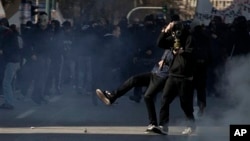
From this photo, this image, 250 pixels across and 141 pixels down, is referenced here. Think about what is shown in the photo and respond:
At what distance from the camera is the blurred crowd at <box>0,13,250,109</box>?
640 inches

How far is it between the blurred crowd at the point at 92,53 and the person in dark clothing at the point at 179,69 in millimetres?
3530

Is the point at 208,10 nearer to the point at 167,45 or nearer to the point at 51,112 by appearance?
the point at 51,112

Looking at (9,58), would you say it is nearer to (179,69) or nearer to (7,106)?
(7,106)

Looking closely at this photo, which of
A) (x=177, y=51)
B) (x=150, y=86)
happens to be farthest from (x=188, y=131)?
(x=177, y=51)

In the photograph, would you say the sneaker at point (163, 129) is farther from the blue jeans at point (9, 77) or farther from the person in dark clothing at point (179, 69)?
the blue jeans at point (9, 77)

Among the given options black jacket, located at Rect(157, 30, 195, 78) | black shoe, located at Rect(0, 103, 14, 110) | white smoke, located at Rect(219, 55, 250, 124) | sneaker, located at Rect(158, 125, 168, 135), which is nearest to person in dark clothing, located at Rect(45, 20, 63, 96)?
black shoe, located at Rect(0, 103, 14, 110)

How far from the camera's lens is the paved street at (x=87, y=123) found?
1149 centimetres

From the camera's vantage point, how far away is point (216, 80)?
18.2m

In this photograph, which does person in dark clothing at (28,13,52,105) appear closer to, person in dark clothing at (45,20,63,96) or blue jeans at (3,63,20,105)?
person in dark clothing at (45,20,63,96)

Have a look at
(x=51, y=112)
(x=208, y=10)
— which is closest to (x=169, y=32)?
(x=51, y=112)

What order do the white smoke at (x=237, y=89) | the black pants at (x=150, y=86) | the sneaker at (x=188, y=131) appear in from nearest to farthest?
the sneaker at (x=188, y=131), the black pants at (x=150, y=86), the white smoke at (x=237, y=89)

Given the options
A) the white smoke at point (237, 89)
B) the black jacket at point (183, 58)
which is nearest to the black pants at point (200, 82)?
the white smoke at point (237, 89)

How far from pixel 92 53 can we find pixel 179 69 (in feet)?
21.4

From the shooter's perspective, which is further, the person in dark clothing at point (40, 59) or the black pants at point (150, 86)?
the person in dark clothing at point (40, 59)
